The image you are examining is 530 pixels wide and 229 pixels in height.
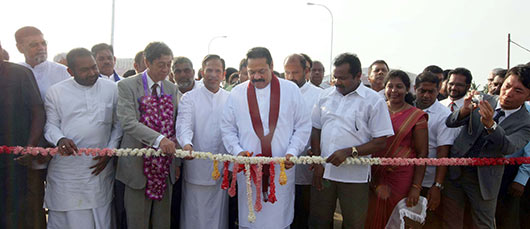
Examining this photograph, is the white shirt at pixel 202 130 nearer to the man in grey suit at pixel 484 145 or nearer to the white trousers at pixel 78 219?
the white trousers at pixel 78 219

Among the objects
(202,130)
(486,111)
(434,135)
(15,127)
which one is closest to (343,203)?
(434,135)

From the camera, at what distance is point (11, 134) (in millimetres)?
3551

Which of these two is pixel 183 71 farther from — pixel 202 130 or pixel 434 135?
pixel 434 135

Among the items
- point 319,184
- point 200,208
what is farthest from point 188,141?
point 319,184

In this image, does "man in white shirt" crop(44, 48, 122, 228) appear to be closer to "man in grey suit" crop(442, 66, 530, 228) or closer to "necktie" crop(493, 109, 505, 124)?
"man in grey suit" crop(442, 66, 530, 228)

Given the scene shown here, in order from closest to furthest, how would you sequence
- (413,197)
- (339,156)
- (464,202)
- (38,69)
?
(339,156) → (413,197) → (464,202) → (38,69)

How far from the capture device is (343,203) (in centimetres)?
347

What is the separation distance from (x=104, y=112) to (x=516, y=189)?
→ 15.1 feet

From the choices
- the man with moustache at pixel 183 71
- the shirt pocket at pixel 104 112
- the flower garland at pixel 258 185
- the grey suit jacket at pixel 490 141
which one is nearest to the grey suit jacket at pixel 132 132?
the shirt pocket at pixel 104 112

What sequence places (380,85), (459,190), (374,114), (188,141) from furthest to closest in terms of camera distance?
(380,85) < (459,190) < (188,141) < (374,114)

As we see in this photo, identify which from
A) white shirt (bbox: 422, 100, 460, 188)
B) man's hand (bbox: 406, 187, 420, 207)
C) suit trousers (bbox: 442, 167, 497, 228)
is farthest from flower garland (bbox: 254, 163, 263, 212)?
suit trousers (bbox: 442, 167, 497, 228)

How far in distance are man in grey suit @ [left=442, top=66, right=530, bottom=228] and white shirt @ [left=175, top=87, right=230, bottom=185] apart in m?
2.50

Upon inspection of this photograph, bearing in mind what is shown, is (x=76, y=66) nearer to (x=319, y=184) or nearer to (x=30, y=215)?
(x=30, y=215)

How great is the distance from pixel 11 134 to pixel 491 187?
4.99 meters
